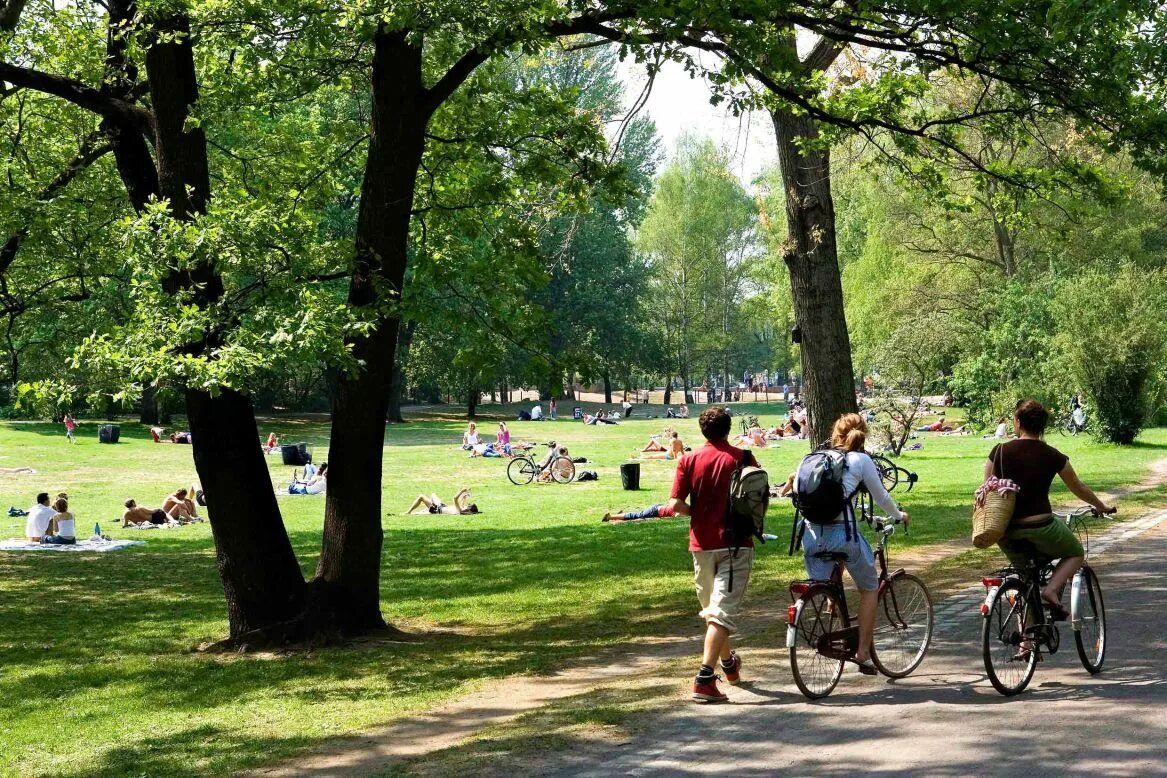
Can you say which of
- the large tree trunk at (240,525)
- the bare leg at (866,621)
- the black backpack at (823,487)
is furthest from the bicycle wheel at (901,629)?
the large tree trunk at (240,525)

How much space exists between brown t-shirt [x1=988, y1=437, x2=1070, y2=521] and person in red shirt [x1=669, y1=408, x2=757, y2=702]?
1.49 meters

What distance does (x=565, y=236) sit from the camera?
16.4m

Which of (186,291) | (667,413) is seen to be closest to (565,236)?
(186,291)

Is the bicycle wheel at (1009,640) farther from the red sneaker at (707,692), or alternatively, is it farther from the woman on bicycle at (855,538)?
the red sneaker at (707,692)

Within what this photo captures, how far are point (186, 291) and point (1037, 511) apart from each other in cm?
657

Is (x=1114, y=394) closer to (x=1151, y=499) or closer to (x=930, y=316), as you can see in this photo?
(x=930, y=316)

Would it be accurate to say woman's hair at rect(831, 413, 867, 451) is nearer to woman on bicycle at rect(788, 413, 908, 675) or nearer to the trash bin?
woman on bicycle at rect(788, 413, 908, 675)

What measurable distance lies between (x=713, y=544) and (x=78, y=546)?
52.5 feet

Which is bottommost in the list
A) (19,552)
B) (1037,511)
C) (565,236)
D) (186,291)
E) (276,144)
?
(19,552)

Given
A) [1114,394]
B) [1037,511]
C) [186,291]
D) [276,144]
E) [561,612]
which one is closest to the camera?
[1037,511]

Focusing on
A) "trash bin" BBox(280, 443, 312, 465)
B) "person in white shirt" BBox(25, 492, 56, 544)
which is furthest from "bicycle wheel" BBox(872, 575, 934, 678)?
"trash bin" BBox(280, 443, 312, 465)

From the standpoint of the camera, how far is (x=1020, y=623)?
7.78 metres

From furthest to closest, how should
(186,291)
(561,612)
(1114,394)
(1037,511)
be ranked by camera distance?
(1114,394) < (561,612) < (186,291) < (1037,511)

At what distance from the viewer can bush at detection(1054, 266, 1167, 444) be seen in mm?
36125
